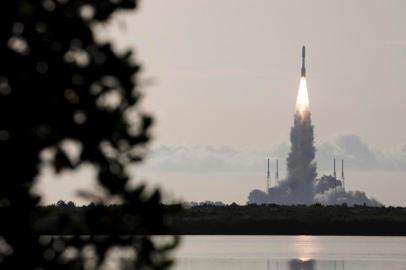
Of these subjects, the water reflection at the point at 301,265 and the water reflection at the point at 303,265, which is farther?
the water reflection at the point at 303,265

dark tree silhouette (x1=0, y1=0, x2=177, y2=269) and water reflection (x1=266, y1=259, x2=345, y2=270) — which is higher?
water reflection (x1=266, y1=259, x2=345, y2=270)

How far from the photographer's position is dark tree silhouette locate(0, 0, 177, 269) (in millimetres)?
13312

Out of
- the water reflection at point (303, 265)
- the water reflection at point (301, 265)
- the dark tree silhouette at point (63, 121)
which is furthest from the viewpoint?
the water reflection at point (303, 265)

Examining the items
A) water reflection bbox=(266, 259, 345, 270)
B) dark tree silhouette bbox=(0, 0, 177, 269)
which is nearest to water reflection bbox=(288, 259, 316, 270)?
water reflection bbox=(266, 259, 345, 270)

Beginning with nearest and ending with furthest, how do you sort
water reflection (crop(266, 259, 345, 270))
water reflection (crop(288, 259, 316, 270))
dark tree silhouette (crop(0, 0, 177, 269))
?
dark tree silhouette (crop(0, 0, 177, 269)) → water reflection (crop(288, 259, 316, 270)) → water reflection (crop(266, 259, 345, 270))

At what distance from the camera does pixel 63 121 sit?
1334 cm

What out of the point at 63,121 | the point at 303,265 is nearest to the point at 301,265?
the point at 303,265

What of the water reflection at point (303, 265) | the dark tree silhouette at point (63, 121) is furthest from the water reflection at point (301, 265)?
the dark tree silhouette at point (63, 121)

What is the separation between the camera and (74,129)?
530 inches

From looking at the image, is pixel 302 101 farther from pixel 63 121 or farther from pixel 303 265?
pixel 63 121

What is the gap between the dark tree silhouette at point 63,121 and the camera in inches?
524

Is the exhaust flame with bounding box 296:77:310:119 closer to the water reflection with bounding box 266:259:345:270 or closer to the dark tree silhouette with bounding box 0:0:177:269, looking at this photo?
the water reflection with bounding box 266:259:345:270

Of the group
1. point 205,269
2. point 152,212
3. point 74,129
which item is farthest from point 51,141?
point 205,269

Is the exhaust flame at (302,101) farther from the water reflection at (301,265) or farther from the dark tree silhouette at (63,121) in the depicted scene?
the dark tree silhouette at (63,121)
